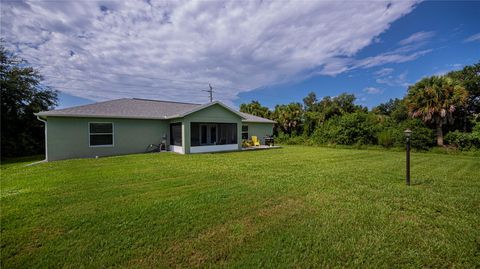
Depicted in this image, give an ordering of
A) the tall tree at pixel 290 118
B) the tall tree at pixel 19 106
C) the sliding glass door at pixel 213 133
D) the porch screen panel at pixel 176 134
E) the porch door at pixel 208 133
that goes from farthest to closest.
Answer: the tall tree at pixel 290 118, the porch door at pixel 208 133, the sliding glass door at pixel 213 133, the tall tree at pixel 19 106, the porch screen panel at pixel 176 134

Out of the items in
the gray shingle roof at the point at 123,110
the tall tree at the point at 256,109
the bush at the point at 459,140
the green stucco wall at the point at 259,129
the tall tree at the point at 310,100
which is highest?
the tall tree at the point at 310,100

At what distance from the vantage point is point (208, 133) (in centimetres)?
1838

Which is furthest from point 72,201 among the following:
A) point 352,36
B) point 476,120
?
point 476,120

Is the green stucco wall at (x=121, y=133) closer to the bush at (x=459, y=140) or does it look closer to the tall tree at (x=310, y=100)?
the bush at (x=459, y=140)

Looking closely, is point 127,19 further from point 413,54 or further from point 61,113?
point 413,54

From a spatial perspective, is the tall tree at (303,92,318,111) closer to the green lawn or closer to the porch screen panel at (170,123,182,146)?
the porch screen panel at (170,123,182,146)

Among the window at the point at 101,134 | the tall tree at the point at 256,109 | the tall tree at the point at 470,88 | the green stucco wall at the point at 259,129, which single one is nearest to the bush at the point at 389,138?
the tall tree at the point at 470,88

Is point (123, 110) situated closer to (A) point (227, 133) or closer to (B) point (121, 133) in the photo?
(B) point (121, 133)

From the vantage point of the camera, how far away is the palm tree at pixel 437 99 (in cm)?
1317

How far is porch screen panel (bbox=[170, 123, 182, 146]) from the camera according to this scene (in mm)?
13902

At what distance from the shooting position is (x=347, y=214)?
3822 mm

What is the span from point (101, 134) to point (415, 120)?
69.8ft

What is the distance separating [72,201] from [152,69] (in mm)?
19408

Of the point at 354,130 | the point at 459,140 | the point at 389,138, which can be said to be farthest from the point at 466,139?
the point at 354,130
